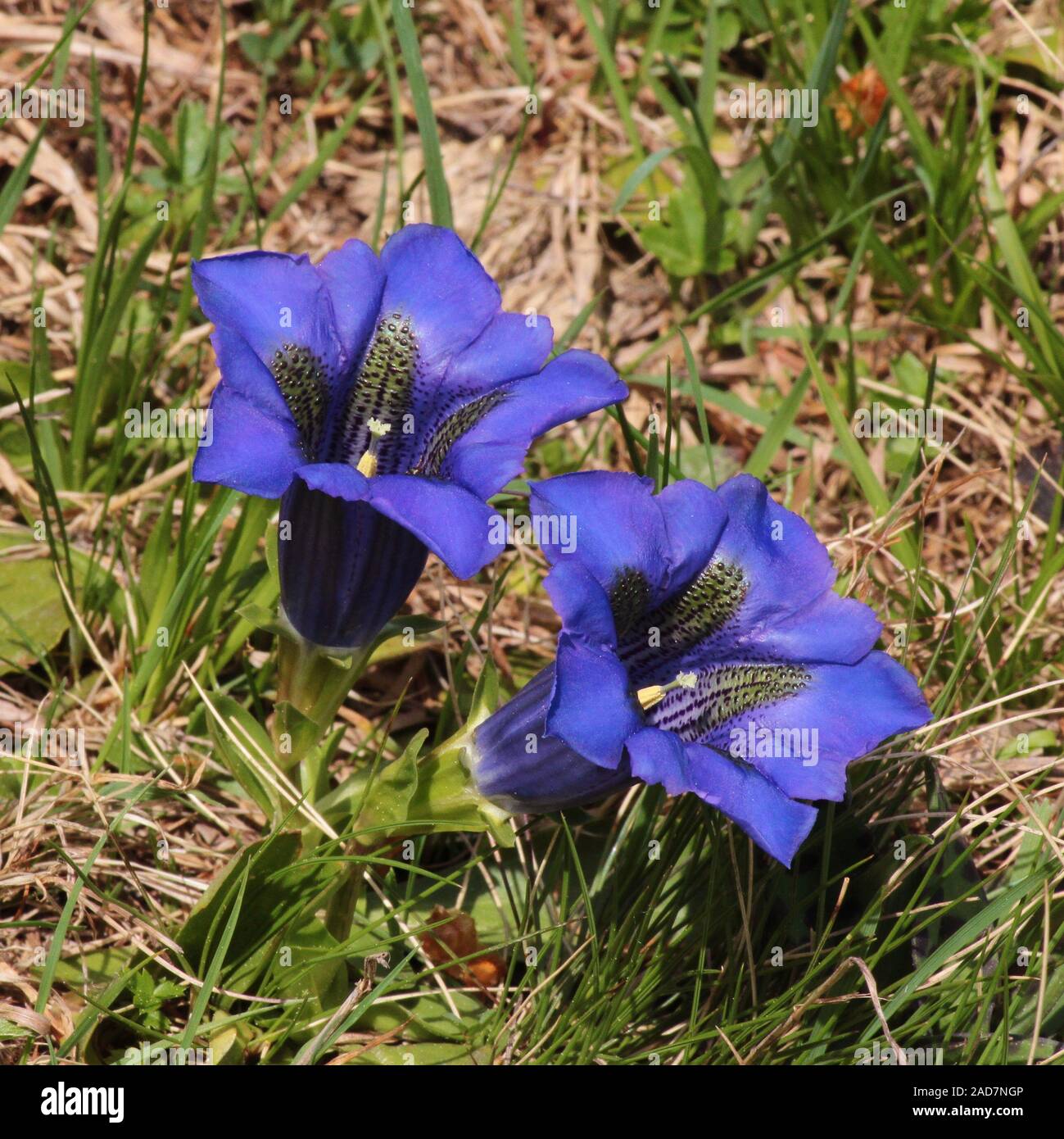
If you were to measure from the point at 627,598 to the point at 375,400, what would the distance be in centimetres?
51

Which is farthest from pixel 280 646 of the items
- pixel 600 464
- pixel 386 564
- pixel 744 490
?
pixel 600 464

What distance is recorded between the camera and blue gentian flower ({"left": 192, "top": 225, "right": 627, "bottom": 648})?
167cm

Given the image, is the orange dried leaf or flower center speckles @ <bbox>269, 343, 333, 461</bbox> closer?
flower center speckles @ <bbox>269, 343, 333, 461</bbox>

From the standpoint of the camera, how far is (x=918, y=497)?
3.03 metres
